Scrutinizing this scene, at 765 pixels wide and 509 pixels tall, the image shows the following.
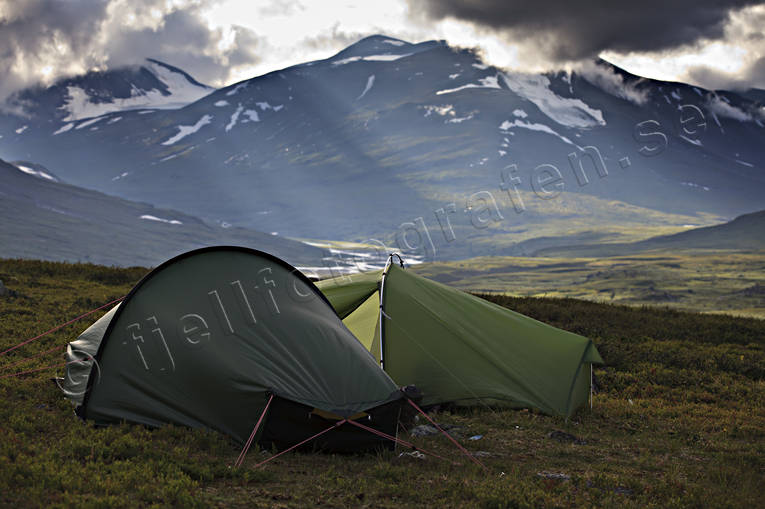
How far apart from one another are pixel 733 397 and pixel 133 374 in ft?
45.4

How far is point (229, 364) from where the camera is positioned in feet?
31.8

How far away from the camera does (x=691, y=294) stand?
519 ft

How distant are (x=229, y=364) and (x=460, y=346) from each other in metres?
5.32

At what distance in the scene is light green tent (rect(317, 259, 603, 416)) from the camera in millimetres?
12773

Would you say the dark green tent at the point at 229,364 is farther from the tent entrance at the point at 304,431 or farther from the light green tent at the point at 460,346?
the light green tent at the point at 460,346

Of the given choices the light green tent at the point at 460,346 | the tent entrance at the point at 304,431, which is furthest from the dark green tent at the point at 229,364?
the light green tent at the point at 460,346

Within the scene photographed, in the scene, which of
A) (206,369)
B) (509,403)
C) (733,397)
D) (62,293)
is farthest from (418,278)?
(62,293)

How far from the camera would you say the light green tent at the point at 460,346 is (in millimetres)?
12773

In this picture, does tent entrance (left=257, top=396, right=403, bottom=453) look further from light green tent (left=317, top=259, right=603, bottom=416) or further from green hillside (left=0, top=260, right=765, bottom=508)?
light green tent (left=317, top=259, right=603, bottom=416)

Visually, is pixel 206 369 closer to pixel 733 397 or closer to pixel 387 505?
pixel 387 505

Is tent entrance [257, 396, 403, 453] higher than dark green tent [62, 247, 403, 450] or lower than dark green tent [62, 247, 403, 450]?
lower

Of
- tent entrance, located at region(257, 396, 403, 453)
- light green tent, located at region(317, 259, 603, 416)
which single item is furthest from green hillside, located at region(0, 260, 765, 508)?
light green tent, located at region(317, 259, 603, 416)

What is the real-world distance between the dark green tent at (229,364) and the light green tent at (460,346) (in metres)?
2.36

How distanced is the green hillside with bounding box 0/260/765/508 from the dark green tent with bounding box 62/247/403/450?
379 mm
